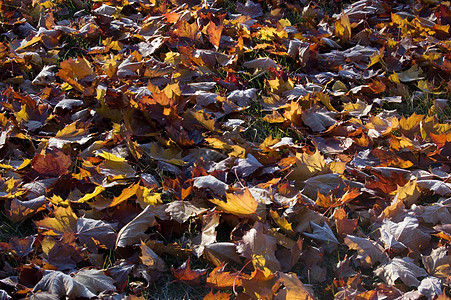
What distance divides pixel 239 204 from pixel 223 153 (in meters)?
0.49

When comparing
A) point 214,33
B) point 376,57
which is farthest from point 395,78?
point 214,33

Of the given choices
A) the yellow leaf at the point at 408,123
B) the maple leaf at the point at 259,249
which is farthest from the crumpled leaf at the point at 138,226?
the yellow leaf at the point at 408,123

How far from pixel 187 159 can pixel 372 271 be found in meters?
0.99

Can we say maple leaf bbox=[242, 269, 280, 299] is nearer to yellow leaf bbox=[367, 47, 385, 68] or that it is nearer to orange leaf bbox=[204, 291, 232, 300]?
orange leaf bbox=[204, 291, 232, 300]

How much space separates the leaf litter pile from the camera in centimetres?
169

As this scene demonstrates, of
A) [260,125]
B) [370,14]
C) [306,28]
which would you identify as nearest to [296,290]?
[260,125]

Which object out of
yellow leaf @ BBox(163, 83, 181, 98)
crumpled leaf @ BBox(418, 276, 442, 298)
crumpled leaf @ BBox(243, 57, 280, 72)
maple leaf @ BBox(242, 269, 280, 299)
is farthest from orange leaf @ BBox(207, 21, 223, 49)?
crumpled leaf @ BBox(418, 276, 442, 298)

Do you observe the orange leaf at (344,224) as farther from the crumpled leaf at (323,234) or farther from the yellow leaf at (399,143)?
the yellow leaf at (399,143)

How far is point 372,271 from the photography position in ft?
5.63

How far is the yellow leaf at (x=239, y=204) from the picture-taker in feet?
5.82

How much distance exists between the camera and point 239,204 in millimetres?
1794

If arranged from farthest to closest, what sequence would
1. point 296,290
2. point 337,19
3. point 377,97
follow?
point 337,19
point 377,97
point 296,290

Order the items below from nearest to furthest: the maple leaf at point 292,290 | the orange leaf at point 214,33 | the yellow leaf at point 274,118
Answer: the maple leaf at point 292,290 < the yellow leaf at point 274,118 < the orange leaf at point 214,33

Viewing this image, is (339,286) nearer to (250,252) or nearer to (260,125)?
(250,252)
